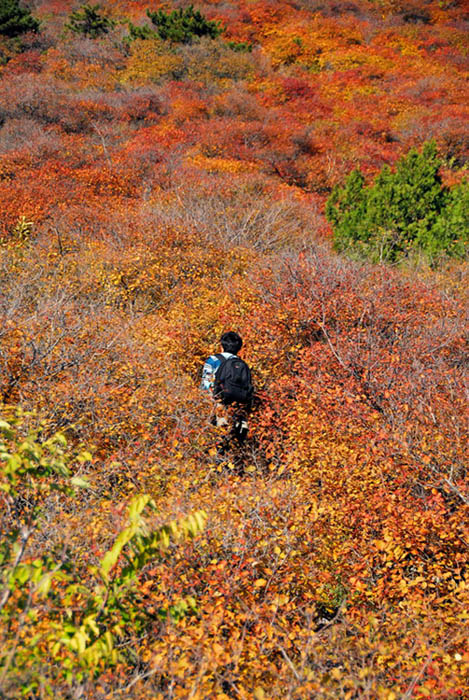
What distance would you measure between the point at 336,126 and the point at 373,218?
14.9m

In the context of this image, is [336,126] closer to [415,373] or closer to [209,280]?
[209,280]

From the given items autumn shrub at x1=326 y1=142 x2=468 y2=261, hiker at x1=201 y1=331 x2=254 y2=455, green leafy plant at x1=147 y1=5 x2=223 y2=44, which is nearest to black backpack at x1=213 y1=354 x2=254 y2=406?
hiker at x1=201 y1=331 x2=254 y2=455

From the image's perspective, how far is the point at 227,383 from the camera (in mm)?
5406

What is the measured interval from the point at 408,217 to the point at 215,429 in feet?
33.3

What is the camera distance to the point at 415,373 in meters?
6.08

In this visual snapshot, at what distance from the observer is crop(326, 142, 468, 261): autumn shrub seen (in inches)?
466

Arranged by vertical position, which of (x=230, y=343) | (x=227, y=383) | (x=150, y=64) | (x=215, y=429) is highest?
(x=150, y=64)

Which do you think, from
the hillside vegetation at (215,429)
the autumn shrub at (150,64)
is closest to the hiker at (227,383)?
the hillside vegetation at (215,429)

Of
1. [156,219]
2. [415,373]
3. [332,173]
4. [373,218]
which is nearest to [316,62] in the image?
[332,173]

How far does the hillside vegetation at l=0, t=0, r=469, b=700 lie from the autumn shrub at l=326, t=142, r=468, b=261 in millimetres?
71

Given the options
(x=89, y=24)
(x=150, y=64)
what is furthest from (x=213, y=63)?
(x=89, y=24)

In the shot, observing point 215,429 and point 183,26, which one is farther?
point 183,26

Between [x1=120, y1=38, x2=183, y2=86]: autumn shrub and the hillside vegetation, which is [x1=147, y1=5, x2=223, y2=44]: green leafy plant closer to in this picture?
[x1=120, y1=38, x2=183, y2=86]: autumn shrub

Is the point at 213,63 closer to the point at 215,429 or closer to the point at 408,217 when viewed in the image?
the point at 408,217
